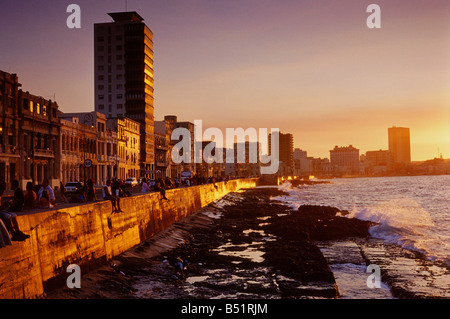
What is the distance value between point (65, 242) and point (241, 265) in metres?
8.57

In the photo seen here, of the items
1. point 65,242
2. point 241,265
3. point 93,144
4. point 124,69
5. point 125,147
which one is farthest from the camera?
point 124,69

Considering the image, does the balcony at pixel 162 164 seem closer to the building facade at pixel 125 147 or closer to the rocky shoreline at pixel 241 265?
the building facade at pixel 125 147

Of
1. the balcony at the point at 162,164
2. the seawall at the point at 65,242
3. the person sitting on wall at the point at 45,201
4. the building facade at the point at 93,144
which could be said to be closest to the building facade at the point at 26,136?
the building facade at the point at 93,144

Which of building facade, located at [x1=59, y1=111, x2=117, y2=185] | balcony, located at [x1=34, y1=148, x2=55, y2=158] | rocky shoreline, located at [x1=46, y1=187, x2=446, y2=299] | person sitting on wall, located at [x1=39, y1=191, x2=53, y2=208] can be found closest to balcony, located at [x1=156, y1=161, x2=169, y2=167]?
building facade, located at [x1=59, y1=111, x2=117, y2=185]

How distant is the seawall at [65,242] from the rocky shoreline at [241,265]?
58cm

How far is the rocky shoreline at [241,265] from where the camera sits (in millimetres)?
15070

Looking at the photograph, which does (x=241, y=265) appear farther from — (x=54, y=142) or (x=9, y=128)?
(x=54, y=142)

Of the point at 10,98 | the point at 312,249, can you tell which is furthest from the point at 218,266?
the point at 10,98

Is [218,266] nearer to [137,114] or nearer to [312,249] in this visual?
[312,249]

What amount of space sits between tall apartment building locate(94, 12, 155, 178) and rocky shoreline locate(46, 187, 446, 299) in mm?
82926

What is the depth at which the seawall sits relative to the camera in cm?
1094

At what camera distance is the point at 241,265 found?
2009 centimetres

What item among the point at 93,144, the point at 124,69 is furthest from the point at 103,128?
the point at 124,69

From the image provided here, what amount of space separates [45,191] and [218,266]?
7928 millimetres
